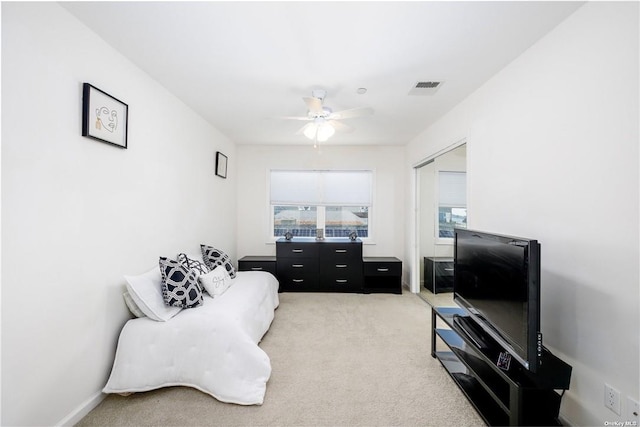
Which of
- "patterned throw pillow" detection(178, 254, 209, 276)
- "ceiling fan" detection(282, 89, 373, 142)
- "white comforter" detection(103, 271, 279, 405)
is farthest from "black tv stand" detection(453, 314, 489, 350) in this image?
"patterned throw pillow" detection(178, 254, 209, 276)

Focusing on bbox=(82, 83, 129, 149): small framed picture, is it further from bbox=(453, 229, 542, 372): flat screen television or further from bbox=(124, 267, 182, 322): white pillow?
bbox=(453, 229, 542, 372): flat screen television

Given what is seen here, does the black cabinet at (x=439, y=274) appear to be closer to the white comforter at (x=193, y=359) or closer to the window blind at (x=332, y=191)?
the window blind at (x=332, y=191)

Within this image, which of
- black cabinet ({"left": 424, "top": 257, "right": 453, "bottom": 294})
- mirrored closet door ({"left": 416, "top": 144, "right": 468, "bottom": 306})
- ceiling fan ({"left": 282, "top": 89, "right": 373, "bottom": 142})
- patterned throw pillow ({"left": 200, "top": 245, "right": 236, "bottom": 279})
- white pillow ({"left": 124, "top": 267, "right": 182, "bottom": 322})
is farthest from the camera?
black cabinet ({"left": 424, "top": 257, "right": 453, "bottom": 294})

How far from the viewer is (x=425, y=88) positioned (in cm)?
255

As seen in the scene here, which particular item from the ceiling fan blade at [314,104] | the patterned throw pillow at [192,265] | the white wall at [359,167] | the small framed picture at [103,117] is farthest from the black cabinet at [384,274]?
the small framed picture at [103,117]

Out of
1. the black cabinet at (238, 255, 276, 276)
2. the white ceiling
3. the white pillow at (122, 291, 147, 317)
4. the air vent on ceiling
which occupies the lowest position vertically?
the black cabinet at (238, 255, 276, 276)

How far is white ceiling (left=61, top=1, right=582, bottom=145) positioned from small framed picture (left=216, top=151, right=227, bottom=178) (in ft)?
3.51

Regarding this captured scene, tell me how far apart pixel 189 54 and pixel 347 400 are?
275 centimetres

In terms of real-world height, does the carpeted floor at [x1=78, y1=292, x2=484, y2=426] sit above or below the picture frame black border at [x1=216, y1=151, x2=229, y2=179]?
below

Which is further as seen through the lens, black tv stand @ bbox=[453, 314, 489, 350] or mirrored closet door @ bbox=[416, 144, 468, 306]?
mirrored closet door @ bbox=[416, 144, 468, 306]

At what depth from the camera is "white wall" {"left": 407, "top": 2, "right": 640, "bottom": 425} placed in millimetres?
1322

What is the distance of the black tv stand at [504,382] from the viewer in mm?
1382

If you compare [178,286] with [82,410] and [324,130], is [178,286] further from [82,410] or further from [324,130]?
[324,130]

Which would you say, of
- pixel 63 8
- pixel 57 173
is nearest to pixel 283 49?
pixel 63 8
